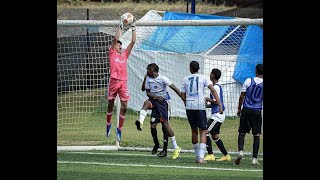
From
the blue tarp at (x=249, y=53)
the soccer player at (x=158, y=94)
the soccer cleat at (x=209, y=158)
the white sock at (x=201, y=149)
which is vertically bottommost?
the soccer cleat at (x=209, y=158)

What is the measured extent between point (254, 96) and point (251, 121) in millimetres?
405

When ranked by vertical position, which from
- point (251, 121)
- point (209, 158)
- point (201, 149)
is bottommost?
point (209, 158)

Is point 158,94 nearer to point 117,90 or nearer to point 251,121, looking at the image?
point 117,90

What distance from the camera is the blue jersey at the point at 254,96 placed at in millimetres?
12469

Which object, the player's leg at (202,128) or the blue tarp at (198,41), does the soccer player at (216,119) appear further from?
the blue tarp at (198,41)

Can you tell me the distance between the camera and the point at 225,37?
61.9 feet

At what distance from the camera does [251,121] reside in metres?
12.5

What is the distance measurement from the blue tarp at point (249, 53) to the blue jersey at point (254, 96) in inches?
126

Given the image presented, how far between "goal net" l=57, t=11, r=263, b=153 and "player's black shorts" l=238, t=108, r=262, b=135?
5.95 ft

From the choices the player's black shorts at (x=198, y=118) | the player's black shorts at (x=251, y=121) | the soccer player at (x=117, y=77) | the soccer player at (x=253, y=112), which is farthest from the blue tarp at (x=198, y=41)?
the player's black shorts at (x=198, y=118)

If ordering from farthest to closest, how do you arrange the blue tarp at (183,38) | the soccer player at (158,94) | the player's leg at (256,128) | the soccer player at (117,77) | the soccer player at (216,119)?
1. the blue tarp at (183,38)
2. the soccer player at (117,77)
3. the soccer player at (158,94)
4. the soccer player at (216,119)
5. the player's leg at (256,128)

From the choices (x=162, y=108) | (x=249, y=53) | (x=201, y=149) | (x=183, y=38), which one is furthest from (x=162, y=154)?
(x=183, y=38)

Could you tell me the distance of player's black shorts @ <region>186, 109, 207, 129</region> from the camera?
1247cm
